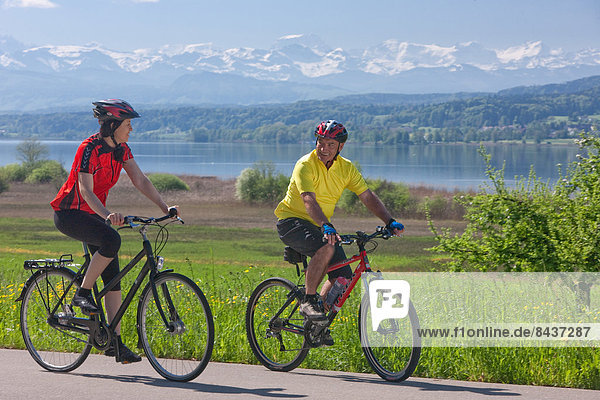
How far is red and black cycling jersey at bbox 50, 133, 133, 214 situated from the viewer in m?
5.91

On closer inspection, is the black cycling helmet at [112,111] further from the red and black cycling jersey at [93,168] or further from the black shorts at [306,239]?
the black shorts at [306,239]

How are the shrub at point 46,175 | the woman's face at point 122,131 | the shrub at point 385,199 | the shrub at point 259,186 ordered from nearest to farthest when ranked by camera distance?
the woman's face at point 122,131, the shrub at point 385,199, the shrub at point 259,186, the shrub at point 46,175

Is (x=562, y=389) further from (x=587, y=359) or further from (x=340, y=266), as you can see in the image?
(x=340, y=266)

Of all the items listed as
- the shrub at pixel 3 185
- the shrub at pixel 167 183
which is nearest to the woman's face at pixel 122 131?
the shrub at pixel 167 183

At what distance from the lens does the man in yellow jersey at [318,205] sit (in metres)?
5.88

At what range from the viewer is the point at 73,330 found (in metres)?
6.35

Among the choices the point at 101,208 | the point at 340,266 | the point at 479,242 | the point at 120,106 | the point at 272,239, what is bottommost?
the point at 272,239

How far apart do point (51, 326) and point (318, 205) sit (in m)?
2.47

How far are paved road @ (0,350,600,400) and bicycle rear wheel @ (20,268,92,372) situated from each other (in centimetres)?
14

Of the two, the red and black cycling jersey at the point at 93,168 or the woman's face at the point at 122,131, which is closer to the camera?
the red and black cycling jersey at the point at 93,168

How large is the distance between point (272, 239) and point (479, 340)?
50168 millimetres

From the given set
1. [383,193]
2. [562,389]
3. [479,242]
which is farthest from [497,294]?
[383,193]

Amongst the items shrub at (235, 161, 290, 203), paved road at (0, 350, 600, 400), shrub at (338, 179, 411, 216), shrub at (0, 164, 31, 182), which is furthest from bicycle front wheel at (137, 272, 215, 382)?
shrub at (0, 164, 31, 182)

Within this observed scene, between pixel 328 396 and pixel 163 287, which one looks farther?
pixel 163 287
